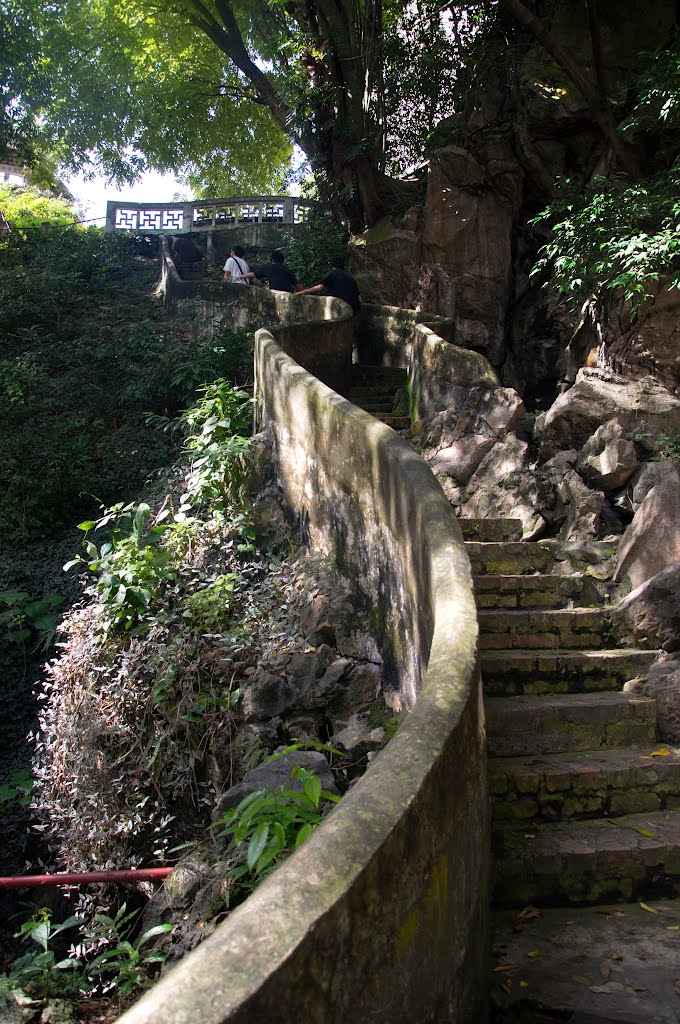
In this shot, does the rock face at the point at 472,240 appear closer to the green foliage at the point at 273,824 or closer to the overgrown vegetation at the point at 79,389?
the overgrown vegetation at the point at 79,389

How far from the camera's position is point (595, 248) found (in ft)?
25.8

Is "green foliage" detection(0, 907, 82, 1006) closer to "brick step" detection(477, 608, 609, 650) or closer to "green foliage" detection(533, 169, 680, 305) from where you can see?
"brick step" detection(477, 608, 609, 650)

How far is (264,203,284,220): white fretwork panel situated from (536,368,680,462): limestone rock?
1592 centimetres

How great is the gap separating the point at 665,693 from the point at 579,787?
2.72 ft

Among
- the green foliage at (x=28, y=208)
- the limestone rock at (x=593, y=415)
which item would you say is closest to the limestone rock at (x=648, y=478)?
the limestone rock at (x=593, y=415)

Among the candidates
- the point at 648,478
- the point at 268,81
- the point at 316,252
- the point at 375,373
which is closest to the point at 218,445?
the point at 375,373

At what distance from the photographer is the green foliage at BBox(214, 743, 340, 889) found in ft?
9.87

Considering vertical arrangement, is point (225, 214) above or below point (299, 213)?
above

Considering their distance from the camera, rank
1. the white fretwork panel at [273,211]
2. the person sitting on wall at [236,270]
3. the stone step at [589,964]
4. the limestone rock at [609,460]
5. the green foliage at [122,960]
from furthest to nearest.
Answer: the white fretwork panel at [273,211]
the person sitting on wall at [236,270]
the limestone rock at [609,460]
the green foliage at [122,960]
the stone step at [589,964]

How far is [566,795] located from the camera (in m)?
3.84

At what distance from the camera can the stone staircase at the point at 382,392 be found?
9.20 metres

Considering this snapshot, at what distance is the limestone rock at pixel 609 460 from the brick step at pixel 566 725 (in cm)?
235

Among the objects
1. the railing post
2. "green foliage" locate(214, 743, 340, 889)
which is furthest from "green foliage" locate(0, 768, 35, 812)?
the railing post

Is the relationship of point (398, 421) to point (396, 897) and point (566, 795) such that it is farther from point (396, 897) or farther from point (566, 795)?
point (396, 897)
